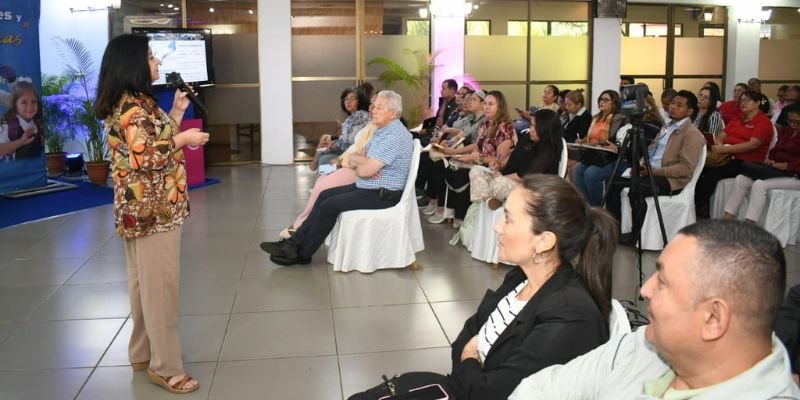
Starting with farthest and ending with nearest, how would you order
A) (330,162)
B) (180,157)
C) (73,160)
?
(73,160) → (330,162) → (180,157)

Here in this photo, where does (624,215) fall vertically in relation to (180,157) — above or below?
below

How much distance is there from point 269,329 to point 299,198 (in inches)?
170

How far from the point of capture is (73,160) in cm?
972

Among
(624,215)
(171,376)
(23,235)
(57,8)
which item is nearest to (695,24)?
(624,215)

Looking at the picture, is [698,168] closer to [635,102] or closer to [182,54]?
[635,102]

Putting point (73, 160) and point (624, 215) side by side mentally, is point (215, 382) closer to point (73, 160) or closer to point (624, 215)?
→ point (624, 215)

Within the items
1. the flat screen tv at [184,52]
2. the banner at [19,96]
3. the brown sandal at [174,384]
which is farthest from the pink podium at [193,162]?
the brown sandal at [174,384]

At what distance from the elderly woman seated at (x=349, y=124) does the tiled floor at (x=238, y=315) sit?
1.39 metres

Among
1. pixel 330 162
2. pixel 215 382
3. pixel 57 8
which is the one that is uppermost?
pixel 57 8

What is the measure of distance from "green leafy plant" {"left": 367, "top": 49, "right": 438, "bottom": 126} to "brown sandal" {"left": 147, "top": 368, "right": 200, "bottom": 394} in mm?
8389

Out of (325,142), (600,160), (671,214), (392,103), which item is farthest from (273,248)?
(600,160)

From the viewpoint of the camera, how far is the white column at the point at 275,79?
11219mm

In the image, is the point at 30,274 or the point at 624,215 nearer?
the point at 30,274

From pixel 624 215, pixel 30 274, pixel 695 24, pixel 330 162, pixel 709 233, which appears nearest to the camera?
pixel 709 233
